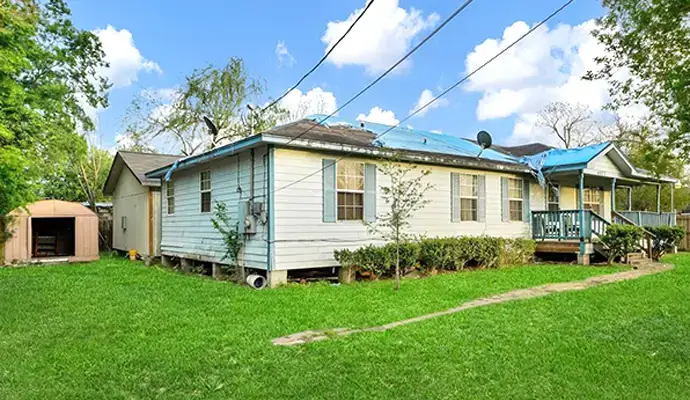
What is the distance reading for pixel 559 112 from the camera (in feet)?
Answer: 107

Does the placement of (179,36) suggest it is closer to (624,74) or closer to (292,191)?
(292,191)

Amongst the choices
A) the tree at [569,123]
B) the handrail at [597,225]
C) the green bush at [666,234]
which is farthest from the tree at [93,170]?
the tree at [569,123]

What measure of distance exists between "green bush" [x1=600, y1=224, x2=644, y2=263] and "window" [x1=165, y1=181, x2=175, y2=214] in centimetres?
1233

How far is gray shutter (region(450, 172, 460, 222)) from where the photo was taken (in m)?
12.0

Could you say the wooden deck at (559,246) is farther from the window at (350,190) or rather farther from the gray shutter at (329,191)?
the gray shutter at (329,191)

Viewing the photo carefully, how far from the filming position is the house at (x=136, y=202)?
1509cm

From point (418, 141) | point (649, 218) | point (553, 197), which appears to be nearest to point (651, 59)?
point (418, 141)

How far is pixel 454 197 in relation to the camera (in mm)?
12008

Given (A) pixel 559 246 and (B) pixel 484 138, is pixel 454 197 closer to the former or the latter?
(B) pixel 484 138

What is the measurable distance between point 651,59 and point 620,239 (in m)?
7.40

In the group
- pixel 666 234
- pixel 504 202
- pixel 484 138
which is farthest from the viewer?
pixel 666 234

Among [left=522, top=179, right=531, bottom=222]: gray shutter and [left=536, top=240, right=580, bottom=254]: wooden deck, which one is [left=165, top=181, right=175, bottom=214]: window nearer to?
[left=522, top=179, right=531, bottom=222]: gray shutter

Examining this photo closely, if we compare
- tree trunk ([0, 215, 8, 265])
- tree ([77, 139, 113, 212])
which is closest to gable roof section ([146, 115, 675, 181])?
tree trunk ([0, 215, 8, 265])

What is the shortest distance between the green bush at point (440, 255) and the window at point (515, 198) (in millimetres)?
1097
